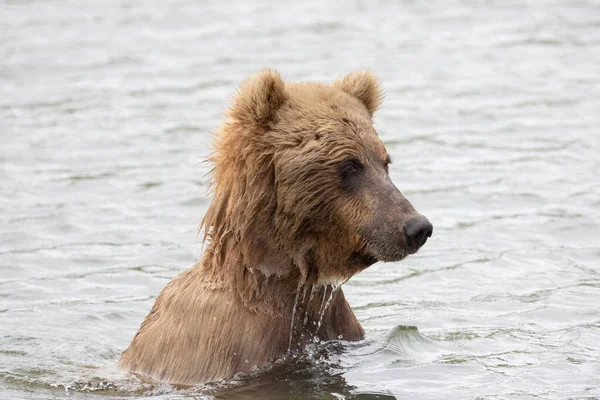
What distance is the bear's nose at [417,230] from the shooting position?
21.4ft

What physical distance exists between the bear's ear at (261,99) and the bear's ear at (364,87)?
0.53 m

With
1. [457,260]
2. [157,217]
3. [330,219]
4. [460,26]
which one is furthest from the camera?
[460,26]

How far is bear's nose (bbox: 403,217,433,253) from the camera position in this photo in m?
6.51

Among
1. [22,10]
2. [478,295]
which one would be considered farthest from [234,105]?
[22,10]

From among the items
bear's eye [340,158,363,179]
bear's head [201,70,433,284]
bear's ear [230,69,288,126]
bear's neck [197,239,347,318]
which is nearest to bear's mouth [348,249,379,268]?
bear's head [201,70,433,284]

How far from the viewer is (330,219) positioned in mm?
6762

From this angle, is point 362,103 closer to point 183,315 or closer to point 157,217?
point 183,315

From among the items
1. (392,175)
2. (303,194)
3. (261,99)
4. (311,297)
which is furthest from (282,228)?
(392,175)

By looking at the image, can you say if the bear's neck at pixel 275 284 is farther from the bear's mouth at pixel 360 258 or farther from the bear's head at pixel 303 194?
the bear's mouth at pixel 360 258

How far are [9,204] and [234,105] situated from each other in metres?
5.44

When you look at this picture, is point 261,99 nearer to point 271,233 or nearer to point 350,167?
point 350,167

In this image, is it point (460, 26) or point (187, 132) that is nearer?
point (187, 132)

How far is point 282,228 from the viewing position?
265 inches

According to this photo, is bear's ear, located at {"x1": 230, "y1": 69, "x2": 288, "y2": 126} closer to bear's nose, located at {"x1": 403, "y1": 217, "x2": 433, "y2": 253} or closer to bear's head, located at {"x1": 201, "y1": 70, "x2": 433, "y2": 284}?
bear's head, located at {"x1": 201, "y1": 70, "x2": 433, "y2": 284}
